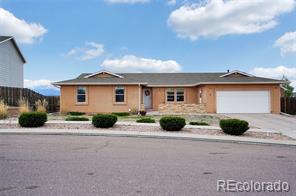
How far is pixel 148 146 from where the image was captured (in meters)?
12.0

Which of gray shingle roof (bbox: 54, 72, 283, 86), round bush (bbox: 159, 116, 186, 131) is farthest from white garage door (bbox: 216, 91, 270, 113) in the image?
round bush (bbox: 159, 116, 186, 131)

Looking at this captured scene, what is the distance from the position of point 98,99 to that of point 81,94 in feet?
5.20

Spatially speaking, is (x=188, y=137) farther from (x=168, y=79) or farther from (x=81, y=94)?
(x=168, y=79)

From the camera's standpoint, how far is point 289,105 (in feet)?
99.3

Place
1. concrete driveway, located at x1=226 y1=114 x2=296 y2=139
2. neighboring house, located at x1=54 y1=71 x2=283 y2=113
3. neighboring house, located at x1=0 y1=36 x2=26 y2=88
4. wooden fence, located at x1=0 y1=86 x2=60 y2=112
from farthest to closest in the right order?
neighboring house, located at x1=0 y1=36 x2=26 y2=88, neighboring house, located at x1=54 y1=71 x2=283 y2=113, wooden fence, located at x1=0 y1=86 x2=60 y2=112, concrete driveway, located at x1=226 y1=114 x2=296 y2=139

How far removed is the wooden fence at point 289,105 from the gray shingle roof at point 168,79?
253cm

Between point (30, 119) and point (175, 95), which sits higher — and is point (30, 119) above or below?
below

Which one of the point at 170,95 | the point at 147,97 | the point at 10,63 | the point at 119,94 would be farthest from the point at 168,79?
the point at 10,63

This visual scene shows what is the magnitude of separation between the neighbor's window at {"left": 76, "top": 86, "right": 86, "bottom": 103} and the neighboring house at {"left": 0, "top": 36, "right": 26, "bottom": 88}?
9.56m

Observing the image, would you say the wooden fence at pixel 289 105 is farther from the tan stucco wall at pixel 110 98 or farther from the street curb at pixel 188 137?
the street curb at pixel 188 137

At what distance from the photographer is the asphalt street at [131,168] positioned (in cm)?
623

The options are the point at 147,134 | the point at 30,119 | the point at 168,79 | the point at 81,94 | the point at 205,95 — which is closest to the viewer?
the point at 147,134

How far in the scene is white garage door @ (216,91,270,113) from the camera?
29.4 meters

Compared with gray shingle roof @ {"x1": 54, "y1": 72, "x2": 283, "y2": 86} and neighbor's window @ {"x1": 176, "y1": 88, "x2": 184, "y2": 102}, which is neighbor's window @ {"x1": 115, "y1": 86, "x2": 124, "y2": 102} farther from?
neighbor's window @ {"x1": 176, "y1": 88, "x2": 184, "y2": 102}
